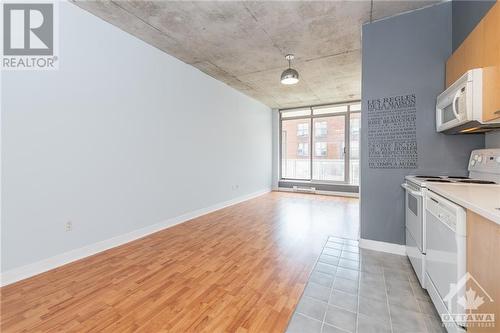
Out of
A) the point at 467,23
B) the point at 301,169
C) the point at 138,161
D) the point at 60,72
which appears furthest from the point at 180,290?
the point at 301,169

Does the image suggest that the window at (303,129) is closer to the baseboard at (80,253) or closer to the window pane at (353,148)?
the window pane at (353,148)

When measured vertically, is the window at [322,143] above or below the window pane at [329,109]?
below

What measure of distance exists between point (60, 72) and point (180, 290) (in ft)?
8.88

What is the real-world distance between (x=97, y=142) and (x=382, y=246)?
3.91 metres

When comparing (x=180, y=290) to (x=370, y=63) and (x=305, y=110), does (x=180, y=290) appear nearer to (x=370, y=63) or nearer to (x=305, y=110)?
(x=370, y=63)

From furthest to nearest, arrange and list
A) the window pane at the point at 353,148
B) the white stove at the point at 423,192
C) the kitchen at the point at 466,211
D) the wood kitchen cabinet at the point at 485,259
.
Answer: the window pane at the point at 353,148 → the white stove at the point at 423,192 → the kitchen at the point at 466,211 → the wood kitchen cabinet at the point at 485,259

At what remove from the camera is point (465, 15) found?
2240 millimetres

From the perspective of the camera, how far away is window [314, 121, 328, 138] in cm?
716

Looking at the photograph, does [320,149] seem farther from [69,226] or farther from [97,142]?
Result: [69,226]

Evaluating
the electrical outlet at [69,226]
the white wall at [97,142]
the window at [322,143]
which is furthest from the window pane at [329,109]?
the electrical outlet at [69,226]

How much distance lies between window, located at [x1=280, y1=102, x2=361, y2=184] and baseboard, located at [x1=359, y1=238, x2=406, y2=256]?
4.09m

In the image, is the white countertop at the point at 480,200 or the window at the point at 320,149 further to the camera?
the window at the point at 320,149

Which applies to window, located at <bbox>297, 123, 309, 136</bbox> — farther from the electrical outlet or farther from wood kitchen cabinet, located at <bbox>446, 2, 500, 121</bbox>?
the electrical outlet

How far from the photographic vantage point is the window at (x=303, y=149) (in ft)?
24.6
